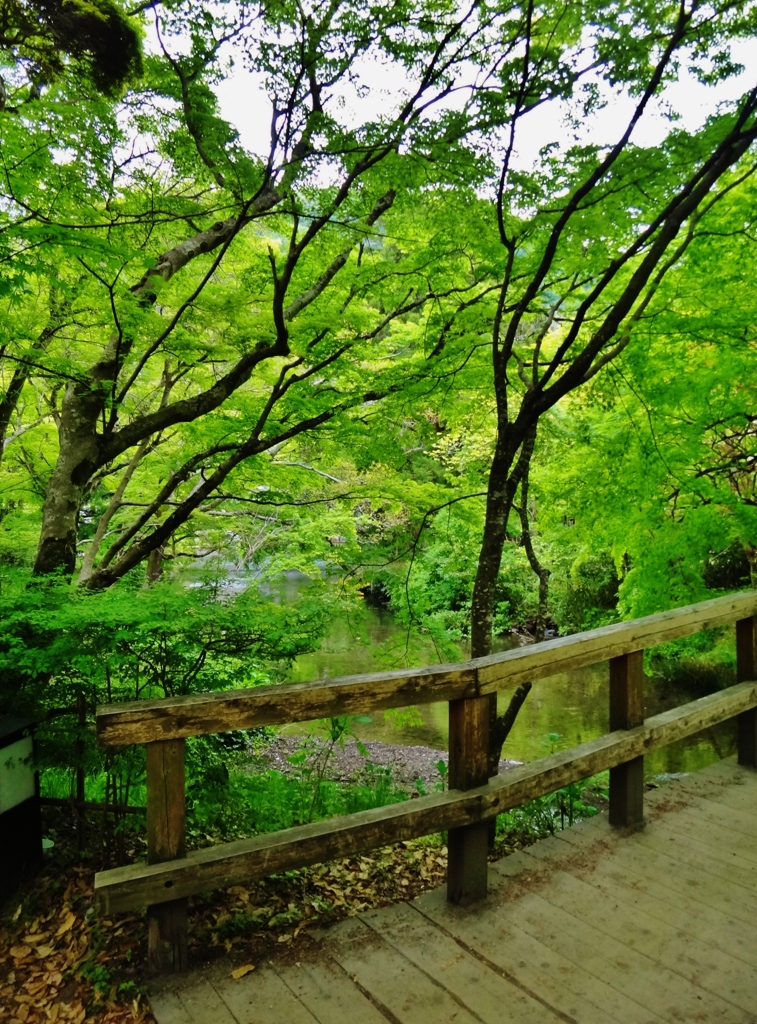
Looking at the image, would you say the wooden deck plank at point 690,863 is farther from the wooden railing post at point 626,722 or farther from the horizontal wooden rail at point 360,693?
the horizontal wooden rail at point 360,693

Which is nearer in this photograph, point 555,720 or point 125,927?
point 125,927

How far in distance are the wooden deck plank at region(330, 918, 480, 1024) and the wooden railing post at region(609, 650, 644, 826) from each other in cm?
138

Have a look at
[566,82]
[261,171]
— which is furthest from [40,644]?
[566,82]

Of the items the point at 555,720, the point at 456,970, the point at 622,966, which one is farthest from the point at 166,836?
the point at 555,720

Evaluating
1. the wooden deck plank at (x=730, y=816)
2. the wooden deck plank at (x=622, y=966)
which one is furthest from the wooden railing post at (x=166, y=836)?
the wooden deck plank at (x=730, y=816)

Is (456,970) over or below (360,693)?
below

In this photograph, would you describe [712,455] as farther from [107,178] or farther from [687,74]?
[107,178]

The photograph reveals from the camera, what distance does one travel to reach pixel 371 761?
852cm

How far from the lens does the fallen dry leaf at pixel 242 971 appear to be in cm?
196

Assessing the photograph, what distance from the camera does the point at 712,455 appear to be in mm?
6125

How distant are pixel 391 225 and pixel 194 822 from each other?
4.82m

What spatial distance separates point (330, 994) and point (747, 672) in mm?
3043

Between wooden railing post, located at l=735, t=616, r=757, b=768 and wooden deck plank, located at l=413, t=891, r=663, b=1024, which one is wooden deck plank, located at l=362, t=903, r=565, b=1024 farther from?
wooden railing post, located at l=735, t=616, r=757, b=768

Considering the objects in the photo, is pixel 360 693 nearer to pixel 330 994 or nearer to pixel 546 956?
pixel 330 994
